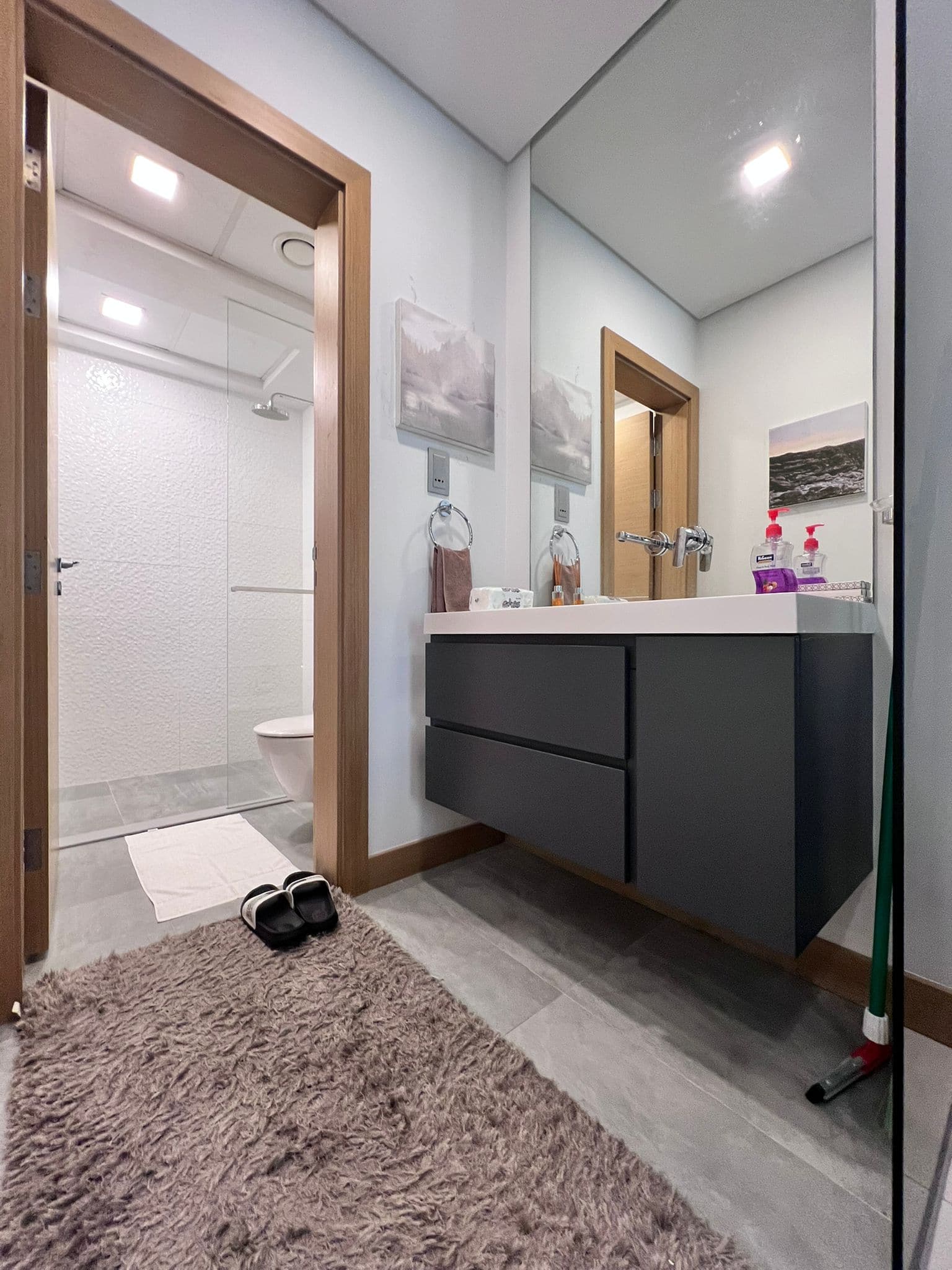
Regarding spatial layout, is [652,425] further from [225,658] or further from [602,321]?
[225,658]

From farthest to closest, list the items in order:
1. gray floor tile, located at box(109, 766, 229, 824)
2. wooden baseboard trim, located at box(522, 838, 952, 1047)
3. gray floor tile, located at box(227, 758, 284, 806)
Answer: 1. gray floor tile, located at box(227, 758, 284, 806)
2. gray floor tile, located at box(109, 766, 229, 824)
3. wooden baseboard trim, located at box(522, 838, 952, 1047)

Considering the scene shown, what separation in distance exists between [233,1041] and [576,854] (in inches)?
28.8

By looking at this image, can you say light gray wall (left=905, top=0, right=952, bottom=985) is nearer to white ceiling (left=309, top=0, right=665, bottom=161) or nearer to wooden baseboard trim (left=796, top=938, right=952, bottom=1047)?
wooden baseboard trim (left=796, top=938, right=952, bottom=1047)

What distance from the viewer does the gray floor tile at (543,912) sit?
1267 mm

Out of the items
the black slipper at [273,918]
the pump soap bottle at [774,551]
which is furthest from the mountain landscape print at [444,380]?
the black slipper at [273,918]

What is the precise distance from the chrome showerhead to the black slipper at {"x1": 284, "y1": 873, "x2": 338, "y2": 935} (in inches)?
82.5

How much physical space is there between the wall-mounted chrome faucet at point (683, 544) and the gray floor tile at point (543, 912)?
959mm

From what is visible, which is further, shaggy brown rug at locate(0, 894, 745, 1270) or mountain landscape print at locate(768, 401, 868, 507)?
mountain landscape print at locate(768, 401, 868, 507)

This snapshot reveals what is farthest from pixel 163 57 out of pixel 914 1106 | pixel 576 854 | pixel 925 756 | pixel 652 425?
pixel 914 1106

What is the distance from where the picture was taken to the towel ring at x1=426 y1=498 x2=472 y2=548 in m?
1.72

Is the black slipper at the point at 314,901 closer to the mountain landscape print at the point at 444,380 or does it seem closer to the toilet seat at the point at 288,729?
the toilet seat at the point at 288,729

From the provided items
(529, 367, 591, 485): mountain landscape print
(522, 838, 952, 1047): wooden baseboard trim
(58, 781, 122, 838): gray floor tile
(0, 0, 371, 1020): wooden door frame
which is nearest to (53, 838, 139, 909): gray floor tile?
(58, 781, 122, 838): gray floor tile

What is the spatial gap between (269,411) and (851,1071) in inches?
116

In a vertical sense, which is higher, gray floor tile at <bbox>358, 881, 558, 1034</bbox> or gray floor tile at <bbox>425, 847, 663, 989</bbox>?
gray floor tile at <bbox>358, 881, 558, 1034</bbox>
